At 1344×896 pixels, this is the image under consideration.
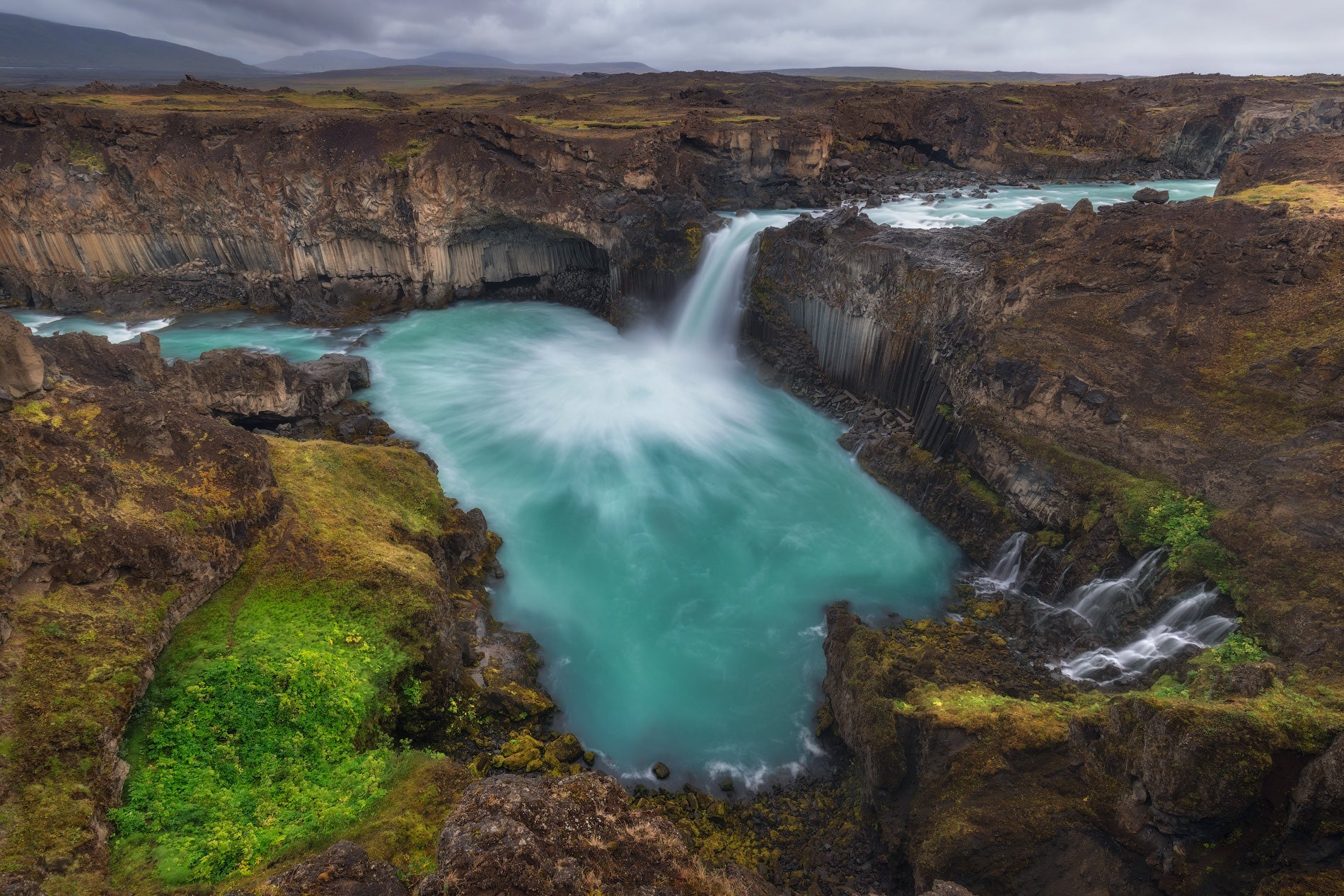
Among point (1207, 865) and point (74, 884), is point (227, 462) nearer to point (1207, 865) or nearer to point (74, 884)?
point (74, 884)

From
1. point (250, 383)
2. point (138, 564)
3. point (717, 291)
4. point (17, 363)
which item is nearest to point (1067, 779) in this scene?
point (138, 564)

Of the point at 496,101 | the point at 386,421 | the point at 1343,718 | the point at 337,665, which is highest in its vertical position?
the point at 496,101

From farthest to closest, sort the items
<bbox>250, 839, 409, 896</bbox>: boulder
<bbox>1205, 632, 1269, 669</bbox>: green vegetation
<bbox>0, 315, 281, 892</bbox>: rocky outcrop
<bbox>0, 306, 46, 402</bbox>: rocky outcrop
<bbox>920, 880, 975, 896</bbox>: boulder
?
<bbox>1205, 632, 1269, 669</bbox>: green vegetation → <bbox>0, 306, 46, 402</bbox>: rocky outcrop → <bbox>920, 880, 975, 896</bbox>: boulder → <bbox>0, 315, 281, 892</bbox>: rocky outcrop → <bbox>250, 839, 409, 896</bbox>: boulder

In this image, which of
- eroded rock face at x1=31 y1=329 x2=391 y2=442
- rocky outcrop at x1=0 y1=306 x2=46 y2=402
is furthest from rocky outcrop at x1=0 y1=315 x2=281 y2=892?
eroded rock face at x1=31 y1=329 x2=391 y2=442

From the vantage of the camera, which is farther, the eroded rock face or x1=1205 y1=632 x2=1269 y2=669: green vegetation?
the eroded rock face

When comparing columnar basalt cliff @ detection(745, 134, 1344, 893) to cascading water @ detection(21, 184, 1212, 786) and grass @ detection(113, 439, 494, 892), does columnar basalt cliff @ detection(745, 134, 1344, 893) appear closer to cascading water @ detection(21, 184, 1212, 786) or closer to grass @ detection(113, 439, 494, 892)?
→ cascading water @ detection(21, 184, 1212, 786)

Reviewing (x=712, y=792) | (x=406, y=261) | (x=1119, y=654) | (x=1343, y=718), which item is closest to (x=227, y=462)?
(x=712, y=792)

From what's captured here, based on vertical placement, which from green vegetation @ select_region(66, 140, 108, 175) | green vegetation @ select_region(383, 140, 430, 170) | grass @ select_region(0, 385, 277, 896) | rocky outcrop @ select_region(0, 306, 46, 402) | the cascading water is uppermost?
green vegetation @ select_region(383, 140, 430, 170)
